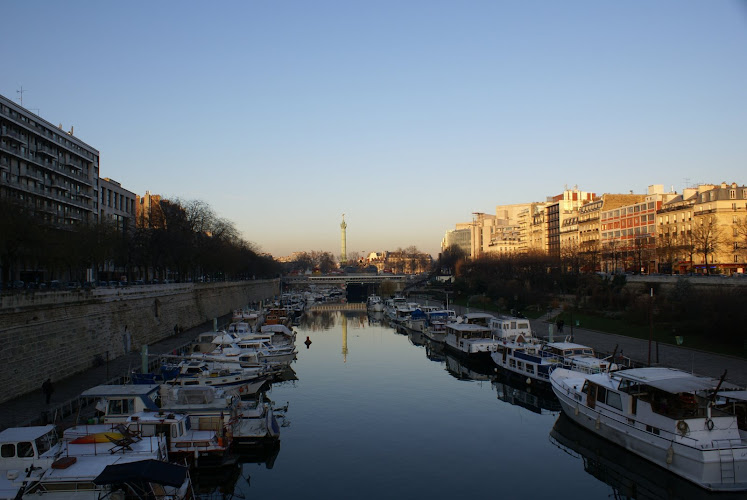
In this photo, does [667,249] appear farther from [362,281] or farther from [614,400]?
[362,281]

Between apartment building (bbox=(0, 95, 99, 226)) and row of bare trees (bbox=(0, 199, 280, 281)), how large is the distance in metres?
4.83

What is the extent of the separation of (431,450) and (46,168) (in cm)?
6028

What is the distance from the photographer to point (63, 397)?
27.8 m

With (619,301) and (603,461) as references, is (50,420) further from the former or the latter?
(619,301)

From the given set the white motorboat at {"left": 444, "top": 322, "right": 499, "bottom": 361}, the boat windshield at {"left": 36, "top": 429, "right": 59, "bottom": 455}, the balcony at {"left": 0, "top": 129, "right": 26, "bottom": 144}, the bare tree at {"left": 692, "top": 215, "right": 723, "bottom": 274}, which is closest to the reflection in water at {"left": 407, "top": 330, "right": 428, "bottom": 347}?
the white motorboat at {"left": 444, "top": 322, "right": 499, "bottom": 361}

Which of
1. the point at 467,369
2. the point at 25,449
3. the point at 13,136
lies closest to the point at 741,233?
the point at 467,369

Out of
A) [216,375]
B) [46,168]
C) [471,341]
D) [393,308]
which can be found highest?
[46,168]

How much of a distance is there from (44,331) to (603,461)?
28.9m

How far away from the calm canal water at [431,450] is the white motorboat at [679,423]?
75 centimetres

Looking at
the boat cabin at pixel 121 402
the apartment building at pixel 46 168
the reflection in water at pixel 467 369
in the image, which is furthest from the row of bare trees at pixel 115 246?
the reflection in water at pixel 467 369

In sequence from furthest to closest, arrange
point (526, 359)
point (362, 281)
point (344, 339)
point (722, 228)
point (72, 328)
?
point (362, 281) → point (722, 228) → point (344, 339) → point (526, 359) → point (72, 328)

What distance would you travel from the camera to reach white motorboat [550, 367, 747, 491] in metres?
19.7

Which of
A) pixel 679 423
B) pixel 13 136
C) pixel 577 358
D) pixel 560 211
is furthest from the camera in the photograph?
pixel 560 211

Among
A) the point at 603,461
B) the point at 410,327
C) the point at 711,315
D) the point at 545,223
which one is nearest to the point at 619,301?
the point at 711,315
